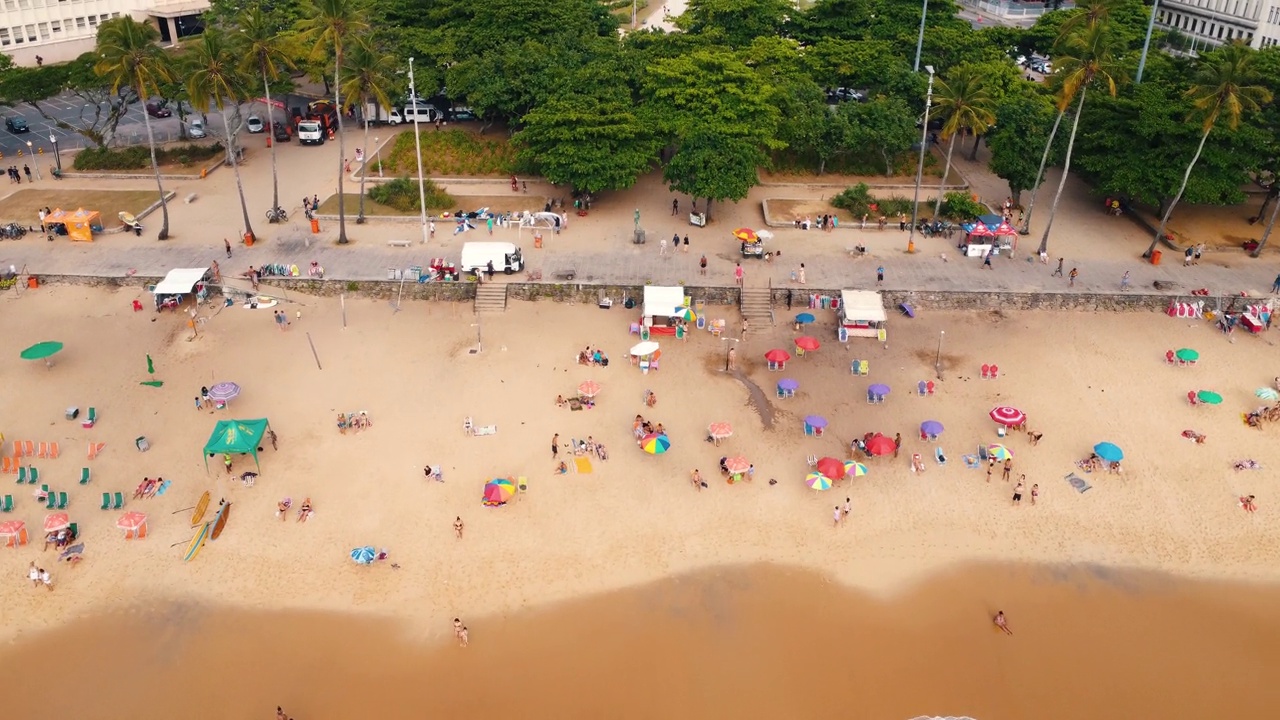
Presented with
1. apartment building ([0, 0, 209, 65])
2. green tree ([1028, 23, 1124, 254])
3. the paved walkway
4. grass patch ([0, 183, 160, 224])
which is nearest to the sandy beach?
the paved walkway

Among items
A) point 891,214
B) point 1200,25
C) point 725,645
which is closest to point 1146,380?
point 891,214

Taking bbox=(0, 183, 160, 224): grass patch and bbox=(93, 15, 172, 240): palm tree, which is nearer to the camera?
bbox=(93, 15, 172, 240): palm tree

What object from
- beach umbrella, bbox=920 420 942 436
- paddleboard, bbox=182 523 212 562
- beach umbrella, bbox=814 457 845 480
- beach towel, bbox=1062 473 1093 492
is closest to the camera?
paddleboard, bbox=182 523 212 562

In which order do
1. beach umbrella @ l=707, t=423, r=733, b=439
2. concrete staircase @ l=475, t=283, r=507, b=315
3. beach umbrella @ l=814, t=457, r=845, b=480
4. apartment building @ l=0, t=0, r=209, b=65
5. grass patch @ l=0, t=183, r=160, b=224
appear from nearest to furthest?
Result: beach umbrella @ l=814, t=457, r=845, b=480 → beach umbrella @ l=707, t=423, r=733, b=439 → concrete staircase @ l=475, t=283, r=507, b=315 → grass patch @ l=0, t=183, r=160, b=224 → apartment building @ l=0, t=0, r=209, b=65

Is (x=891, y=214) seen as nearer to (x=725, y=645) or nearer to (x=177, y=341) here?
(x=725, y=645)

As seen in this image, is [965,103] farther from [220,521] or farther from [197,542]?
[197,542]

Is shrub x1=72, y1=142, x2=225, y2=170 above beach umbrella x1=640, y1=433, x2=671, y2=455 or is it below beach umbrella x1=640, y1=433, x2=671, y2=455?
above

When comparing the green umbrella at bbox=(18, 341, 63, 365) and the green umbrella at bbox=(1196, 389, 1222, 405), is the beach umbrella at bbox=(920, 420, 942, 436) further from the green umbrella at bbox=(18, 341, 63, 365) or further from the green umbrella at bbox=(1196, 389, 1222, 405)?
the green umbrella at bbox=(18, 341, 63, 365)
